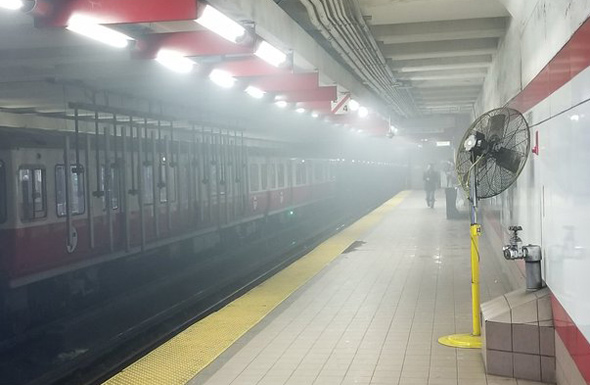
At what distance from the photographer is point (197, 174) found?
53.3ft

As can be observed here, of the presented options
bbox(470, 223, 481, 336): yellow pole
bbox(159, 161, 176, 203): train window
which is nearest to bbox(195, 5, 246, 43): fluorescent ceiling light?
bbox(470, 223, 481, 336): yellow pole

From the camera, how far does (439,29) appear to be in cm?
898

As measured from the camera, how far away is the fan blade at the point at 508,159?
5500mm

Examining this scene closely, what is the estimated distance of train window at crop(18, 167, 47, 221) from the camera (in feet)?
31.2

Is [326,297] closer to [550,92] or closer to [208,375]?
[208,375]

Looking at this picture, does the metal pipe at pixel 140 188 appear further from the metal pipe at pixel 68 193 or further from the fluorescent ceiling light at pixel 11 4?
the fluorescent ceiling light at pixel 11 4

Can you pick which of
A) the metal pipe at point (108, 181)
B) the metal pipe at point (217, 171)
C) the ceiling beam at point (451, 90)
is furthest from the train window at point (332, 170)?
the metal pipe at point (108, 181)

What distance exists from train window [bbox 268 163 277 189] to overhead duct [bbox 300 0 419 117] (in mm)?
8557

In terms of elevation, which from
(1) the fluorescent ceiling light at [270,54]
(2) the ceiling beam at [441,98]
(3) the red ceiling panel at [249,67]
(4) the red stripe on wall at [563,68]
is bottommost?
(4) the red stripe on wall at [563,68]

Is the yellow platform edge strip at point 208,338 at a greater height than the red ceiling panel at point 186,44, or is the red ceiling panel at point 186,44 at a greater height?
the red ceiling panel at point 186,44

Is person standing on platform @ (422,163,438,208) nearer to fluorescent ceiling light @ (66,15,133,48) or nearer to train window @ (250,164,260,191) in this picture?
train window @ (250,164,260,191)

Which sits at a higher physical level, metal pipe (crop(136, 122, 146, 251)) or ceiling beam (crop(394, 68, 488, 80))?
ceiling beam (crop(394, 68, 488, 80))

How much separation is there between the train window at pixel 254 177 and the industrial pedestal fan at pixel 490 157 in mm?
14070

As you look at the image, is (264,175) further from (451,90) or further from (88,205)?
(88,205)
